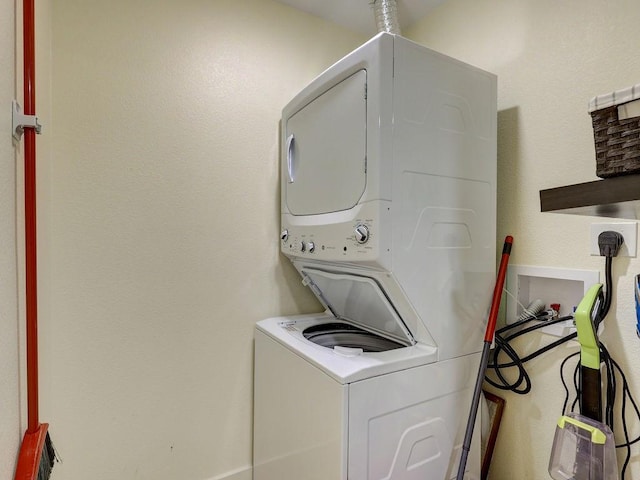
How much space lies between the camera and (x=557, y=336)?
1560mm

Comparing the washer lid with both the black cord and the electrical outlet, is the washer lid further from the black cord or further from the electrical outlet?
the electrical outlet

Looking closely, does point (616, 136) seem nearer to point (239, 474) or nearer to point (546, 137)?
point (546, 137)

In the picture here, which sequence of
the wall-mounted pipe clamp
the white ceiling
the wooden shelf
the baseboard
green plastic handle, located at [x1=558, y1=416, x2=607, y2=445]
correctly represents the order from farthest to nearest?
the white ceiling
the baseboard
green plastic handle, located at [x1=558, y1=416, x2=607, y2=445]
the wall-mounted pipe clamp
the wooden shelf

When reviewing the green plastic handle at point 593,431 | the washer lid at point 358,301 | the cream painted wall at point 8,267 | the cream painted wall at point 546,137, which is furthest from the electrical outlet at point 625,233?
the cream painted wall at point 8,267

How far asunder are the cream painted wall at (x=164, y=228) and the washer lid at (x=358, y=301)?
25 cm

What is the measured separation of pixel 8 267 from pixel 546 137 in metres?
2.06

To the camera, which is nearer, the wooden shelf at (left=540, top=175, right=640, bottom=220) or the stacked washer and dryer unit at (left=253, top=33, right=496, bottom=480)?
the wooden shelf at (left=540, top=175, right=640, bottom=220)

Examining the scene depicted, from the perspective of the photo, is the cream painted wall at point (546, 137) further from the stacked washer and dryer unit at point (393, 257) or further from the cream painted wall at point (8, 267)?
the cream painted wall at point (8, 267)

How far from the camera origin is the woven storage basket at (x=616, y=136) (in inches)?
29.0

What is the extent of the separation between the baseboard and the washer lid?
1.06m

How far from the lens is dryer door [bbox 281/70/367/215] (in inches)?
56.2

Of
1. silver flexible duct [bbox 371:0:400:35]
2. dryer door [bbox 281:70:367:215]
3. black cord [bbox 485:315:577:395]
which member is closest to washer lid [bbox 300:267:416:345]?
dryer door [bbox 281:70:367:215]

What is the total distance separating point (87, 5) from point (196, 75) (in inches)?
21.5

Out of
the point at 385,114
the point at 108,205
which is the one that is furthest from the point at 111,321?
the point at 385,114
